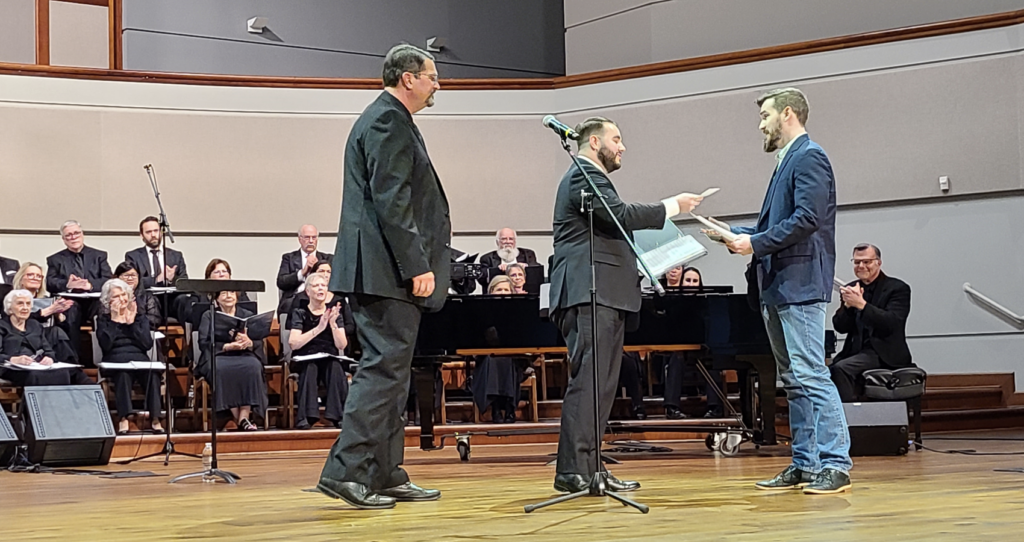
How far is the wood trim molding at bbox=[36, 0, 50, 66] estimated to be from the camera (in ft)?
30.1

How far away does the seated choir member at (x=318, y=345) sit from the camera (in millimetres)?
7344

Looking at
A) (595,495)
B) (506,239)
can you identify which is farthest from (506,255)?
(595,495)

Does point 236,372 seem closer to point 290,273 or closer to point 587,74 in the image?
point 290,273

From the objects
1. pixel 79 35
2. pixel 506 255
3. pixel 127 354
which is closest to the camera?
pixel 127 354

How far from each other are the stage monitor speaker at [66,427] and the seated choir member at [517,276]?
9.74 ft

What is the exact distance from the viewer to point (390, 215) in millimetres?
3377

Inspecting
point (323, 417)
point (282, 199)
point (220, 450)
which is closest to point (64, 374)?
point (220, 450)

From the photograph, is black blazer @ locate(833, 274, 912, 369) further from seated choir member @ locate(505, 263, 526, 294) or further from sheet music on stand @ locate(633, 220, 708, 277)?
sheet music on stand @ locate(633, 220, 708, 277)

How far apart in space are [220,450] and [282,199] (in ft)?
10.9

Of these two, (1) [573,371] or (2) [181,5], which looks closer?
(1) [573,371]

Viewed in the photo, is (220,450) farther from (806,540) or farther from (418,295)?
(806,540)

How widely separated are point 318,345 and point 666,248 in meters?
3.78

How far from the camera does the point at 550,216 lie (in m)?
10.2

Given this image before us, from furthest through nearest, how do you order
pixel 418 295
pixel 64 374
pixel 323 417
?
pixel 323 417 → pixel 64 374 → pixel 418 295
